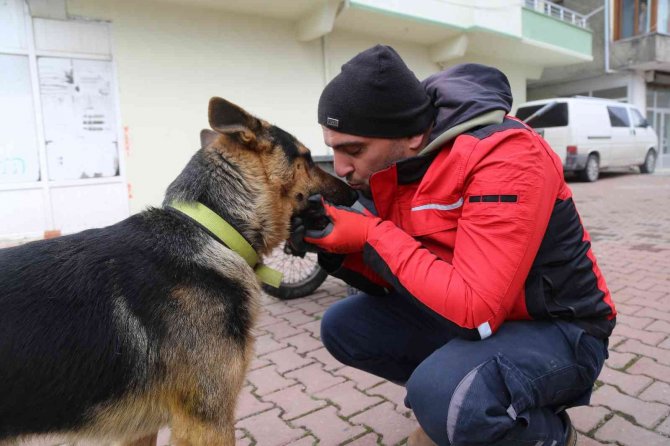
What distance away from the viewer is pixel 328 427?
256 centimetres

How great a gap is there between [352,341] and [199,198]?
108 centimetres

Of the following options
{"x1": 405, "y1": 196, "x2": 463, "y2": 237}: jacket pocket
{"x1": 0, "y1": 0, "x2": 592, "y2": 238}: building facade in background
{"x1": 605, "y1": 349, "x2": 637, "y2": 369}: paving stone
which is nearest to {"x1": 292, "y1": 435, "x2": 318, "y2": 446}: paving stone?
{"x1": 405, "y1": 196, "x2": 463, "y2": 237}: jacket pocket

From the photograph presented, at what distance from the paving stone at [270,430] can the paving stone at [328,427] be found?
7 centimetres

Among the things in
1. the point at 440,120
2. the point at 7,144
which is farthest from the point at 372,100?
the point at 7,144

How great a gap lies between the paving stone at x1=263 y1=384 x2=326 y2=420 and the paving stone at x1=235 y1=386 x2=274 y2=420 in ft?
0.16

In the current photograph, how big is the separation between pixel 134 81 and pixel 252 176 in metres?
7.64

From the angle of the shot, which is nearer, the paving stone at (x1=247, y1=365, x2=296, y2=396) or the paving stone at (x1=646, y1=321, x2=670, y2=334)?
the paving stone at (x1=247, y1=365, x2=296, y2=396)

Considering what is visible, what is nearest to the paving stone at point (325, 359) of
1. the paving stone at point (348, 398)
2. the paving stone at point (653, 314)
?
the paving stone at point (348, 398)

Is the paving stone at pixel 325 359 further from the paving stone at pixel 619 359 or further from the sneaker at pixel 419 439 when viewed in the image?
the paving stone at pixel 619 359

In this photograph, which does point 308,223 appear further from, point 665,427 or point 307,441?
point 665,427

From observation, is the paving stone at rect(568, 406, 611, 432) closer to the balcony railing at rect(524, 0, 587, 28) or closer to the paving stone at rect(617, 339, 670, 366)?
the paving stone at rect(617, 339, 670, 366)

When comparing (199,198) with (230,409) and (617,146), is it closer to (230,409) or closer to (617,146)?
(230,409)

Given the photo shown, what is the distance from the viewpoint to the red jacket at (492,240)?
1688 mm

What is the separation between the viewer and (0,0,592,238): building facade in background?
25.3 feet
